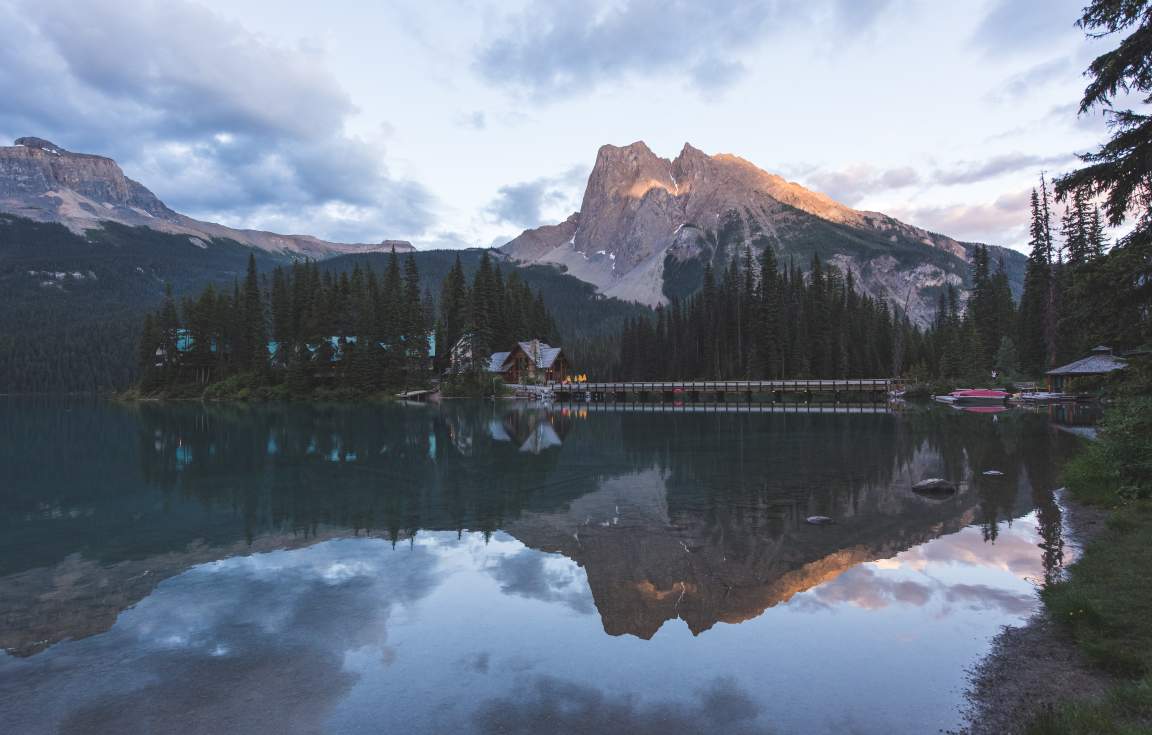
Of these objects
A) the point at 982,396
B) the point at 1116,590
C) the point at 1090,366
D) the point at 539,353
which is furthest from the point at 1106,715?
the point at 539,353

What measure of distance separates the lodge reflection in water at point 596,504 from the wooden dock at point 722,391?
131ft

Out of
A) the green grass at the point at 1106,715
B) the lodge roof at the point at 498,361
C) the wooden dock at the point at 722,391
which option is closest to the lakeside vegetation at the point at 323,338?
the lodge roof at the point at 498,361

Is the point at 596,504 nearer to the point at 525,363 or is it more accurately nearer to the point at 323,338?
the point at 525,363

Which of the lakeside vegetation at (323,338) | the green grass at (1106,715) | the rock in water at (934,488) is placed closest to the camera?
the green grass at (1106,715)

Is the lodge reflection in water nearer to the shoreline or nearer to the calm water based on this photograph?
the calm water

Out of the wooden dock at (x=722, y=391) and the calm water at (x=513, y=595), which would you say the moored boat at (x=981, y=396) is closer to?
the wooden dock at (x=722, y=391)

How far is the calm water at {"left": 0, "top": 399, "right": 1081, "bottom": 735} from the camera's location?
8.64 meters

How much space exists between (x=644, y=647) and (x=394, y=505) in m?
13.9

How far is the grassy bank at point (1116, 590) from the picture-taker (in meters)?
6.96

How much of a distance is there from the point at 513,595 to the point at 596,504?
9.06m

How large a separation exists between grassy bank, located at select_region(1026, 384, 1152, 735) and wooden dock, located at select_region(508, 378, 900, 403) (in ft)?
203

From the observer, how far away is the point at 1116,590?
1099 centimetres

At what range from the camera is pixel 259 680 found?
9414 millimetres

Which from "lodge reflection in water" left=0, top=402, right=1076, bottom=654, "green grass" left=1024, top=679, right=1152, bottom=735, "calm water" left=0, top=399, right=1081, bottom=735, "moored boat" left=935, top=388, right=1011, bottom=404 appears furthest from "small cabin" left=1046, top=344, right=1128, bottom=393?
"green grass" left=1024, top=679, right=1152, bottom=735
